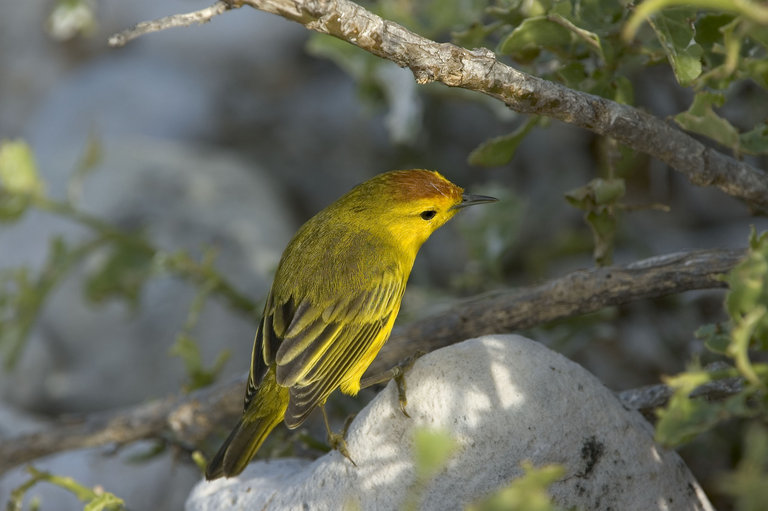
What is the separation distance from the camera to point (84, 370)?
4.28 metres

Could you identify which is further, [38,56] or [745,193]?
[38,56]

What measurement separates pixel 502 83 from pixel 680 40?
524mm

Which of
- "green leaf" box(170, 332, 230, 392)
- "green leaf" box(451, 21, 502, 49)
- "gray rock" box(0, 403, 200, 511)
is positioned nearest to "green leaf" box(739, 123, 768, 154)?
"green leaf" box(451, 21, 502, 49)

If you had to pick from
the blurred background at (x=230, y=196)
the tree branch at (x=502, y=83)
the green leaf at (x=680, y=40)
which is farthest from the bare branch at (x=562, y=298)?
the green leaf at (x=680, y=40)

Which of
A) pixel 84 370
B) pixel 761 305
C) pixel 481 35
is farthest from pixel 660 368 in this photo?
pixel 84 370

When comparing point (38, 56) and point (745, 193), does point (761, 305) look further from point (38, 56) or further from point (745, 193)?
point (38, 56)

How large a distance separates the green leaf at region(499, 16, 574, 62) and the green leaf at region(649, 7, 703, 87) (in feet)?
0.96

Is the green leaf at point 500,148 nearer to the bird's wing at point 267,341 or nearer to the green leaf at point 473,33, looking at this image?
the green leaf at point 473,33

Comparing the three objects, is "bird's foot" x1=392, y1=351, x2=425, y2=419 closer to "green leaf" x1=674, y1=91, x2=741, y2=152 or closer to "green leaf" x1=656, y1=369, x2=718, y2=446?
"green leaf" x1=656, y1=369, x2=718, y2=446

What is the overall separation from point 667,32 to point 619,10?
0.32m

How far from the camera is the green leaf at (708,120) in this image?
219cm

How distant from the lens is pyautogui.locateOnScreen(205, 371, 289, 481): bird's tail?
8.07 ft

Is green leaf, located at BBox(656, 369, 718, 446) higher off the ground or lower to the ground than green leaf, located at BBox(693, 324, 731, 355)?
higher

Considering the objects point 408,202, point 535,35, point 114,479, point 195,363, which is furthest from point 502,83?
point 114,479
